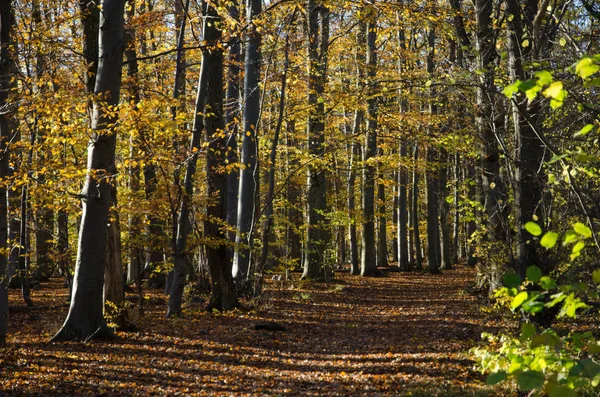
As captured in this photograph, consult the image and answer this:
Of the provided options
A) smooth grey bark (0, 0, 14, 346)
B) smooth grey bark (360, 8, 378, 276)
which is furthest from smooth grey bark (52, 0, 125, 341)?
smooth grey bark (360, 8, 378, 276)

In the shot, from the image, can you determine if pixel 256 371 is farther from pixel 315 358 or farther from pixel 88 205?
pixel 88 205

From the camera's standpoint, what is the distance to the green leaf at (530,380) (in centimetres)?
204

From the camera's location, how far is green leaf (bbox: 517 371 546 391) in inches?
80.2

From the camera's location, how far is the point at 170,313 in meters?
11.8

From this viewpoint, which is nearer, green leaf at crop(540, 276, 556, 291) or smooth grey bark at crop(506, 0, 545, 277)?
green leaf at crop(540, 276, 556, 291)

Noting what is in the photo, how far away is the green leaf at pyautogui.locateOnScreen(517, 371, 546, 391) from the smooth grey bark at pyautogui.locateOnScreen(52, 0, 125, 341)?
786 centimetres

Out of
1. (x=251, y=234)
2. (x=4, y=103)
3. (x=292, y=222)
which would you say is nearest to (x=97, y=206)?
(x=4, y=103)

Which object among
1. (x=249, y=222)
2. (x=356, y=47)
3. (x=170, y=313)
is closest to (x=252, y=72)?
(x=249, y=222)

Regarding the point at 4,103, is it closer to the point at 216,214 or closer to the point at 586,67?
the point at 216,214

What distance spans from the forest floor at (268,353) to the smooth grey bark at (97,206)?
0.43m

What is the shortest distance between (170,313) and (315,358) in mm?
4407

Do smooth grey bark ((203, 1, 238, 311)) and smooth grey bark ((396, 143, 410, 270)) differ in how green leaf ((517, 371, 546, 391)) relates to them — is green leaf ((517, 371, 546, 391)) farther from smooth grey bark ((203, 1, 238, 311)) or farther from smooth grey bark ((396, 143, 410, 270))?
smooth grey bark ((396, 143, 410, 270))

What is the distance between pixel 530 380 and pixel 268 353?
7.14 m

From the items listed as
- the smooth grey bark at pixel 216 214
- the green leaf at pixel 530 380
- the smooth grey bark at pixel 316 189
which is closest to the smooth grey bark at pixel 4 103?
the smooth grey bark at pixel 216 214
